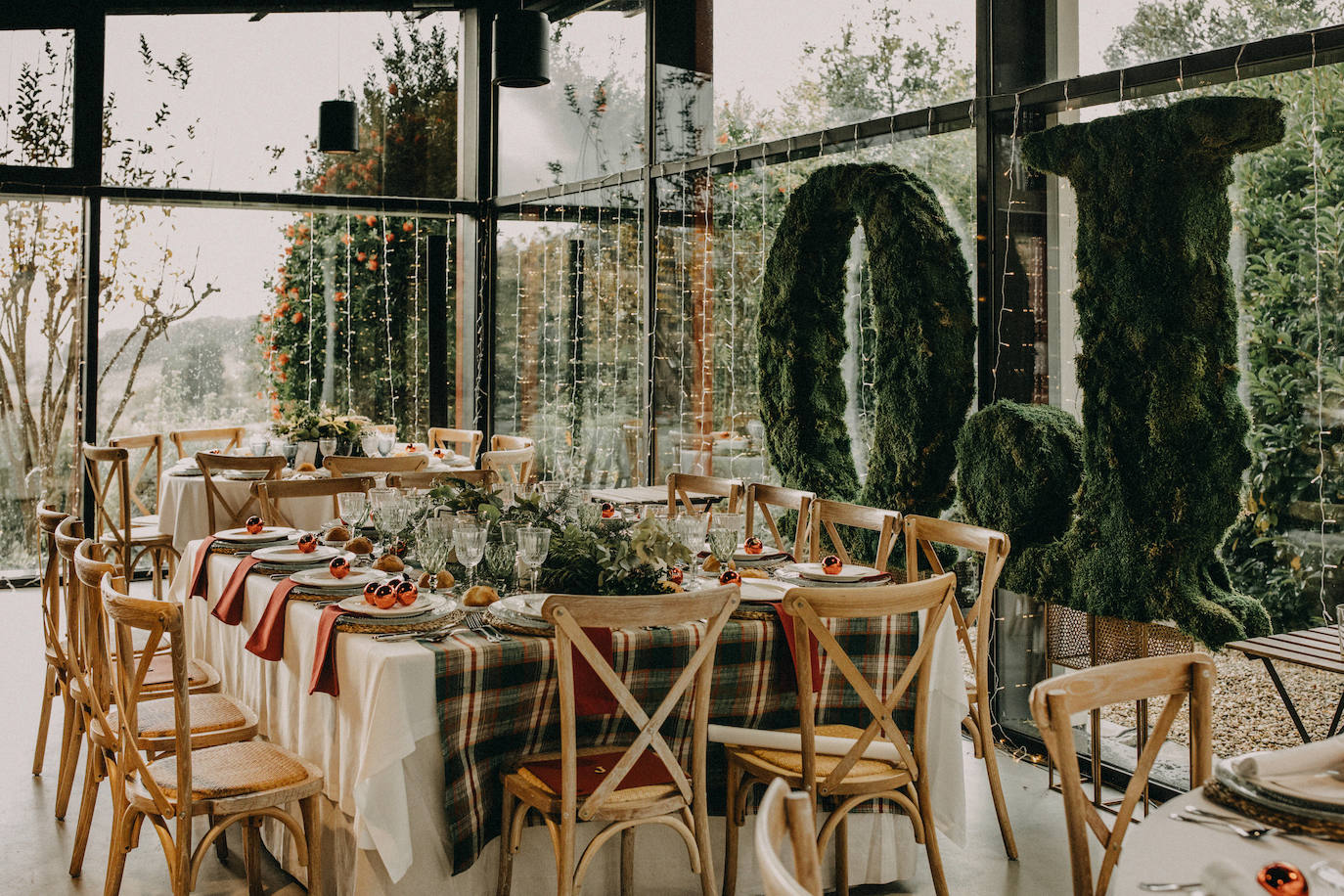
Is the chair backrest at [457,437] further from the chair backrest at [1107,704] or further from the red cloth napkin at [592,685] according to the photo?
the chair backrest at [1107,704]

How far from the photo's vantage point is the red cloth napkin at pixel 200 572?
12.2ft

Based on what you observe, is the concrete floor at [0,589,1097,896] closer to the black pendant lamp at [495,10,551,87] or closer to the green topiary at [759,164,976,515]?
the green topiary at [759,164,976,515]

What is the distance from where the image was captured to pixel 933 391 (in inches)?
186

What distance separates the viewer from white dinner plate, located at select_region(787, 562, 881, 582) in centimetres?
339

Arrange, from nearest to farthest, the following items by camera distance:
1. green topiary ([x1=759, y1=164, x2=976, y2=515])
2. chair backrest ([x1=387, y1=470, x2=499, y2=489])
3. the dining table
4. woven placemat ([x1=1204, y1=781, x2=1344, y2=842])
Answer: the dining table
woven placemat ([x1=1204, y1=781, x2=1344, y2=842])
chair backrest ([x1=387, y1=470, x2=499, y2=489])
green topiary ([x1=759, y1=164, x2=976, y2=515])

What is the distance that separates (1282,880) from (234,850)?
3088mm

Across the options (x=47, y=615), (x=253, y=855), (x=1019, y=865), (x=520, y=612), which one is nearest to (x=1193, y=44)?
(x=1019, y=865)

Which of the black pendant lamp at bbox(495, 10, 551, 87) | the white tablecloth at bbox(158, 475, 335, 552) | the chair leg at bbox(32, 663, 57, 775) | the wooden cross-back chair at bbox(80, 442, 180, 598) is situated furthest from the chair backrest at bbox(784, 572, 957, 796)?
the wooden cross-back chair at bbox(80, 442, 180, 598)

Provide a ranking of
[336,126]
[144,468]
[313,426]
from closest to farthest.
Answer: [313,426] < [144,468] < [336,126]

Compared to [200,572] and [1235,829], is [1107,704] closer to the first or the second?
[1235,829]

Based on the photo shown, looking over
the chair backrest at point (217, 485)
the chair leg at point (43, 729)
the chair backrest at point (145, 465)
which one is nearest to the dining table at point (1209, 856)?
the chair leg at point (43, 729)

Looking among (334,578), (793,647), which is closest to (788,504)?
(793,647)

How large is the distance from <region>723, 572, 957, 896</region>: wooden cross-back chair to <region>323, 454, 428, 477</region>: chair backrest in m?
3.07

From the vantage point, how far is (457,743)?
2.67m
